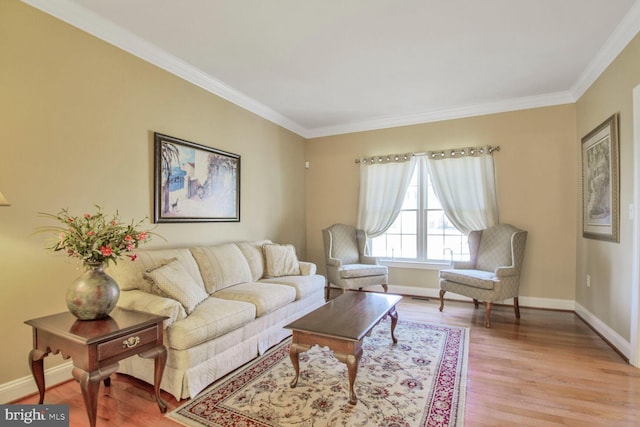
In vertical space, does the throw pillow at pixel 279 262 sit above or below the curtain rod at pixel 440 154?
below

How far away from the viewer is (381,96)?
4098mm

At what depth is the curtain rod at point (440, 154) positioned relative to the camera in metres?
4.39

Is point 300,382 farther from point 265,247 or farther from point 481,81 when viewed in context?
point 481,81

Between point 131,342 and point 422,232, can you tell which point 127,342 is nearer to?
point 131,342

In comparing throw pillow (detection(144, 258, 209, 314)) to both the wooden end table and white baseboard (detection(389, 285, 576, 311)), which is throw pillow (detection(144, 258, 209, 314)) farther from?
white baseboard (detection(389, 285, 576, 311))

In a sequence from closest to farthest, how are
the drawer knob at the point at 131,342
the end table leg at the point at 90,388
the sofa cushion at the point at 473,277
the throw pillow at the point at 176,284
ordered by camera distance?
the end table leg at the point at 90,388 → the drawer knob at the point at 131,342 → the throw pillow at the point at 176,284 → the sofa cushion at the point at 473,277

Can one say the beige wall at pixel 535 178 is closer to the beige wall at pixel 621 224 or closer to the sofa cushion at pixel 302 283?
the beige wall at pixel 621 224

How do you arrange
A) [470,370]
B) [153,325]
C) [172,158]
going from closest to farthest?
[153,325] < [470,370] < [172,158]

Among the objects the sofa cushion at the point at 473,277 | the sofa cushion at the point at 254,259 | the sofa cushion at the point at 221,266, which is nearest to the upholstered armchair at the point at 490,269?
the sofa cushion at the point at 473,277

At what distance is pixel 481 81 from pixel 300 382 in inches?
144

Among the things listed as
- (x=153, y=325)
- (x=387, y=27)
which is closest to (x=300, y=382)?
(x=153, y=325)

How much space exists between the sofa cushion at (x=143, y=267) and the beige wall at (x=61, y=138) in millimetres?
274

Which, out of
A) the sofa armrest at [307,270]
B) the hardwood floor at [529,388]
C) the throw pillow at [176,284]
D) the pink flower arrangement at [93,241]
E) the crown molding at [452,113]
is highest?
the crown molding at [452,113]

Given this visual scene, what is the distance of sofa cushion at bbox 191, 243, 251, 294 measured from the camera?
2.98 m
